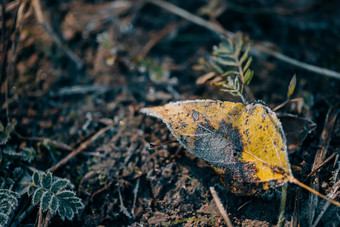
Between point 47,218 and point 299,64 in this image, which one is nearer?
point 47,218

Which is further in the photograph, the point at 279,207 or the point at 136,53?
the point at 136,53

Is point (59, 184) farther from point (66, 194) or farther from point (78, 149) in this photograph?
point (78, 149)

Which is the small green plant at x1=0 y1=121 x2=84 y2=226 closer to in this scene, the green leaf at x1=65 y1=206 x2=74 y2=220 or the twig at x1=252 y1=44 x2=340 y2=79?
the green leaf at x1=65 y1=206 x2=74 y2=220

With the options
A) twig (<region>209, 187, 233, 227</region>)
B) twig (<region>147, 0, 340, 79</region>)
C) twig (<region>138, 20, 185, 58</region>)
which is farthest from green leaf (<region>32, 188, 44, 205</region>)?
twig (<region>147, 0, 340, 79</region>)

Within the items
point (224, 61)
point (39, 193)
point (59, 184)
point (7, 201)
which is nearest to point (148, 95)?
point (224, 61)

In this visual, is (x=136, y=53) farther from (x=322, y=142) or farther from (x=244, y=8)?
(x=322, y=142)

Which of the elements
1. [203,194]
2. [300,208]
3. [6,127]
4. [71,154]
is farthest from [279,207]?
[6,127]
